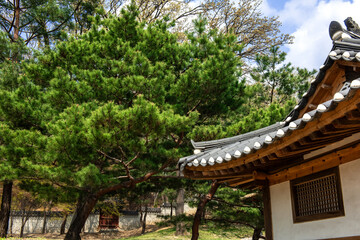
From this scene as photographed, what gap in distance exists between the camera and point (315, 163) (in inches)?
A: 139

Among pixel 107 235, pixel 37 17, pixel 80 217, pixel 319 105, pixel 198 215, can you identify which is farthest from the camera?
pixel 107 235

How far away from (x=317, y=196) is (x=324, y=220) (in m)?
0.29

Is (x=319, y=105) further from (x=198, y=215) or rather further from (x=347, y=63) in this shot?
(x=198, y=215)

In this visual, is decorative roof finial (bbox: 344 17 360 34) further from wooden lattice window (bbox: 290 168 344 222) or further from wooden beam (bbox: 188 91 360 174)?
wooden beam (bbox: 188 91 360 174)

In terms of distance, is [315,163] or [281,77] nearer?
[315,163]

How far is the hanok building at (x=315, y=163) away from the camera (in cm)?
266

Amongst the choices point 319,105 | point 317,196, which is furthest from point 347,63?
point 317,196

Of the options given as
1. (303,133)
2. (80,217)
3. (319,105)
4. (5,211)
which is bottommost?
(80,217)

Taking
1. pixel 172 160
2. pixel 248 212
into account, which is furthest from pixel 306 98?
pixel 248 212

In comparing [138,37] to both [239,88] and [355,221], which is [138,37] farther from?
[355,221]

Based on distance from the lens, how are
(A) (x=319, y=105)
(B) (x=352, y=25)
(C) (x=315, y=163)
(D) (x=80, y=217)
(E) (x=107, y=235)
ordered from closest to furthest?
(A) (x=319, y=105)
(C) (x=315, y=163)
(B) (x=352, y=25)
(D) (x=80, y=217)
(E) (x=107, y=235)

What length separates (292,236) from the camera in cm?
379

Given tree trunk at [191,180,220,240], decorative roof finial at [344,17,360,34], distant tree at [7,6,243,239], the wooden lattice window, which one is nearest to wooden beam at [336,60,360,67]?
decorative roof finial at [344,17,360,34]

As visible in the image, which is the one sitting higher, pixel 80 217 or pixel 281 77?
pixel 281 77
